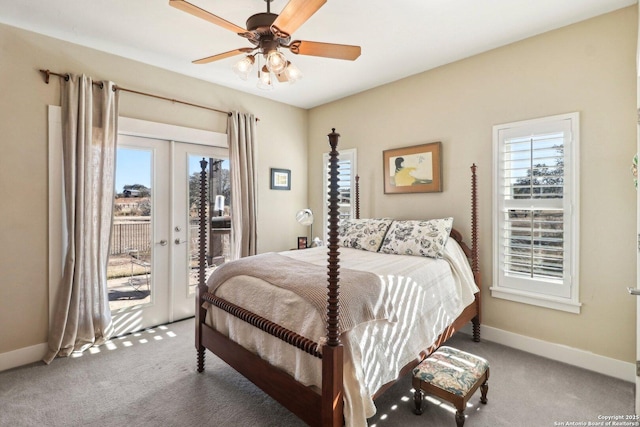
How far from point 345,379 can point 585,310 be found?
2.30 meters

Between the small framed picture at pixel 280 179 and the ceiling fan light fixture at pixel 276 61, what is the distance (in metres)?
2.41

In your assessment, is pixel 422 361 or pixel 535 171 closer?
pixel 422 361

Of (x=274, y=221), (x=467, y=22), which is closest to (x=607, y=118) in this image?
(x=467, y=22)

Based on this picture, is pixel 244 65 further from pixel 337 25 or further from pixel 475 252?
pixel 475 252

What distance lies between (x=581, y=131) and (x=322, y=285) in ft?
8.26

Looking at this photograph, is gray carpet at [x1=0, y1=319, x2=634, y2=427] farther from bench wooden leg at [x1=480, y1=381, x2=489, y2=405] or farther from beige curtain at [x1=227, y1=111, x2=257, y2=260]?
beige curtain at [x1=227, y1=111, x2=257, y2=260]

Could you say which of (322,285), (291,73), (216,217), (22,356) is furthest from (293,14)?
(22,356)

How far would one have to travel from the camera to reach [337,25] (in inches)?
102

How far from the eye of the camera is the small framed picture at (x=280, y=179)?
14.7 feet

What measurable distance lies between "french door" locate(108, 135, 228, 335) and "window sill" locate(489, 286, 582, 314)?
3.38m

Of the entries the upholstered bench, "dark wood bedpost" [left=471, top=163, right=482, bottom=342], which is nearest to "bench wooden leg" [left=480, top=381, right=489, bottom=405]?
the upholstered bench

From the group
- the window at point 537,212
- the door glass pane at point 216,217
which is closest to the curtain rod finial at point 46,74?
the door glass pane at point 216,217

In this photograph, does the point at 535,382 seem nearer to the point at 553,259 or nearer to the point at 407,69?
the point at 553,259

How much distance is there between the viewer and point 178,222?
3.63m
